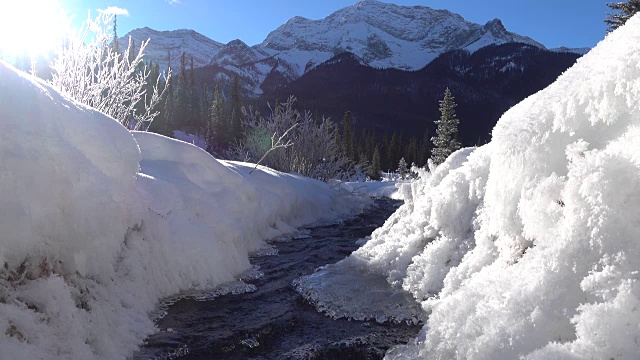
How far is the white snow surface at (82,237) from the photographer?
318 cm

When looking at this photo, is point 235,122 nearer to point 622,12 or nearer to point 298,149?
point 298,149

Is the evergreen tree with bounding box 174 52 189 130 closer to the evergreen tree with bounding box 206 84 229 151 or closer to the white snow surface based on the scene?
the evergreen tree with bounding box 206 84 229 151

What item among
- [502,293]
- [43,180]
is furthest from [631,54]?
[43,180]

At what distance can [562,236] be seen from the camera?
8.94 ft

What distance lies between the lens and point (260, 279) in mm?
6348

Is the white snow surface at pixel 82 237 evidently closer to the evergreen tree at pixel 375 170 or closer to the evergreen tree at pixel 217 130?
the evergreen tree at pixel 375 170

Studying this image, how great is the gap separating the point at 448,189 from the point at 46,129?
4.42 meters

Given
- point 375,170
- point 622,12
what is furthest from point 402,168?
point 622,12

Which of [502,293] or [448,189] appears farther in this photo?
[448,189]

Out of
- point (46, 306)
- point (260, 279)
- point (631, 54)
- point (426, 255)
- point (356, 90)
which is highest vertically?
point (356, 90)

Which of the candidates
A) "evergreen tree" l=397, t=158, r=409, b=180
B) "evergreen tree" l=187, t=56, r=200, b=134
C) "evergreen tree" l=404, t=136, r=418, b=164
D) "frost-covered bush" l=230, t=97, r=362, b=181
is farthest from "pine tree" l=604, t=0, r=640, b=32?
"evergreen tree" l=187, t=56, r=200, b=134

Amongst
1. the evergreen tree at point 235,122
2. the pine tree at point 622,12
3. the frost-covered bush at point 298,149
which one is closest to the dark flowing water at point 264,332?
the frost-covered bush at point 298,149

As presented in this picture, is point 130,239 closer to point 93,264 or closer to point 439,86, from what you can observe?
point 93,264

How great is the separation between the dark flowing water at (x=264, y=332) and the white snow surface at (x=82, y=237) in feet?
1.14
